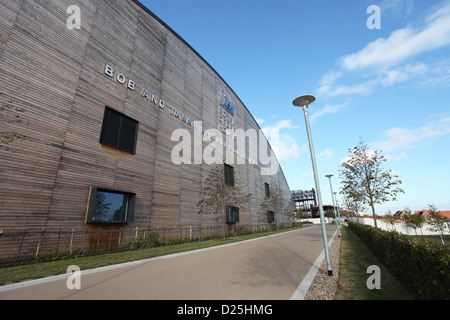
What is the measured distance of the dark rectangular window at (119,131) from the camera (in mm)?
13484

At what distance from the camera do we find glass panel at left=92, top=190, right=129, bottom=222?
1223 centimetres

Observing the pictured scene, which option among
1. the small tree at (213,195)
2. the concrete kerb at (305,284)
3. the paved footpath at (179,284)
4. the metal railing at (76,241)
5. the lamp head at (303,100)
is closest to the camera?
the concrete kerb at (305,284)

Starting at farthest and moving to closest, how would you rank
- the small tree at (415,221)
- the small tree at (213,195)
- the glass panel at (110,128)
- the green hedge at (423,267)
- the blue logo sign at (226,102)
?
the small tree at (415,221) → the blue logo sign at (226,102) → the small tree at (213,195) → the glass panel at (110,128) → the green hedge at (423,267)

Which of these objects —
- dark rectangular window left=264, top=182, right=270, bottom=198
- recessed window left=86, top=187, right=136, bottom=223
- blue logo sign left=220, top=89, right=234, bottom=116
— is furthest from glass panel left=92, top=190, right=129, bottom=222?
dark rectangular window left=264, top=182, right=270, bottom=198

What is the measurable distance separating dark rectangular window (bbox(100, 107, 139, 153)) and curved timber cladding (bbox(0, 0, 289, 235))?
90 millimetres

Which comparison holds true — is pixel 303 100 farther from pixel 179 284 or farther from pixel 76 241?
pixel 76 241

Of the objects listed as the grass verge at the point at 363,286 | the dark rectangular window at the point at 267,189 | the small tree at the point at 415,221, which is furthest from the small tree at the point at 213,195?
the small tree at the point at 415,221

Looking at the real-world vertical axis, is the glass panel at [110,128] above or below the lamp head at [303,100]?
above

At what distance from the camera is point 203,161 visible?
73.0ft

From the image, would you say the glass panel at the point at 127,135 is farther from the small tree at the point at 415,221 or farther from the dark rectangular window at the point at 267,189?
the small tree at the point at 415,221

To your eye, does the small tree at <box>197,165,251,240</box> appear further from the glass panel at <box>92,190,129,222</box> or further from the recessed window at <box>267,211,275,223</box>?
the recessed window at <box>267,211,275,223</box>
